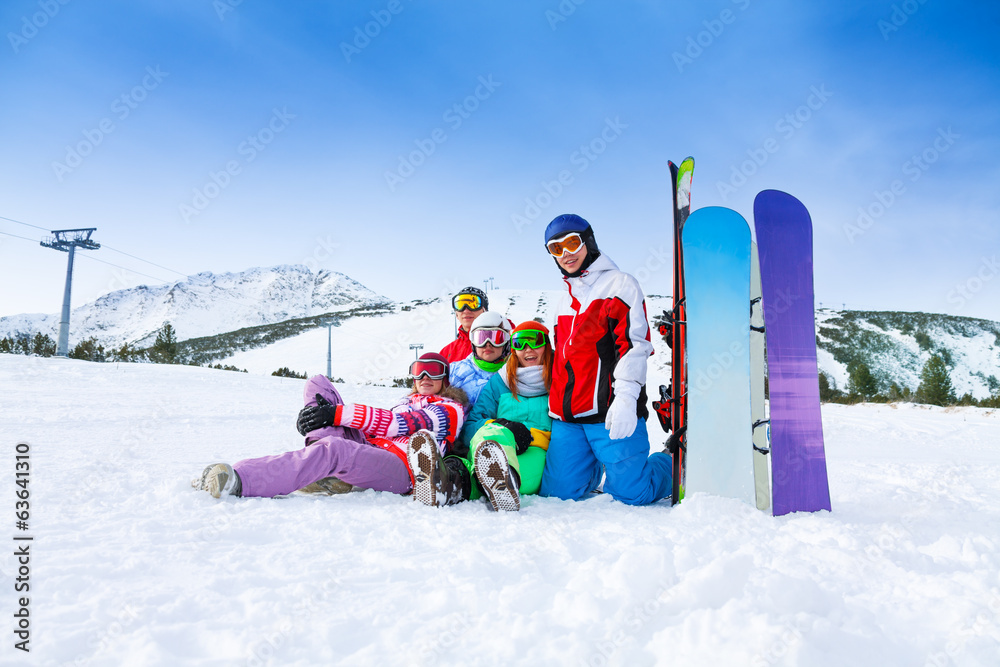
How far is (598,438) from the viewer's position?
119 inches

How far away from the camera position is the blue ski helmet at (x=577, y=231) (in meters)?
3.30

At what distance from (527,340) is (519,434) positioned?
0.63 metres

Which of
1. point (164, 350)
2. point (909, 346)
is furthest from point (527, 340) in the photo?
point (909, 346)

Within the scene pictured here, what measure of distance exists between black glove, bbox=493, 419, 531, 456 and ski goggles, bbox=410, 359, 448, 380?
0.53 meters

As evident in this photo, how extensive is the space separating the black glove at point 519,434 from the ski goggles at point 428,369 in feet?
1.73

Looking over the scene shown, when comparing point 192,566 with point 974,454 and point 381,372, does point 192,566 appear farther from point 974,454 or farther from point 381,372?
point 381,372

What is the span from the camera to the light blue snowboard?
2.86 metres

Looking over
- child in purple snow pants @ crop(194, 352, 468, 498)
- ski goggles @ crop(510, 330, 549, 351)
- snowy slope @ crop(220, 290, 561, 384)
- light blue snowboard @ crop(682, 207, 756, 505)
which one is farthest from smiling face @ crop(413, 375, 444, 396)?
snowy slope @ crop(220, 290, 561, 384)

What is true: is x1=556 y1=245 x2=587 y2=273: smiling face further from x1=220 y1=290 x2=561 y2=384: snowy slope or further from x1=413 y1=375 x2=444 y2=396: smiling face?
x1=220 y1=290 x2=561 y2=384: snowy slope

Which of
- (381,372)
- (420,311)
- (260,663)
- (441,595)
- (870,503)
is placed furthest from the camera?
(420,311)

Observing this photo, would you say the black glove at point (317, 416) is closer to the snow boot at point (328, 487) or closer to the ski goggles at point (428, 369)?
the snow boot at point (328, 487)

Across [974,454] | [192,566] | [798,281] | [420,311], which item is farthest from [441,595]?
[420,311]

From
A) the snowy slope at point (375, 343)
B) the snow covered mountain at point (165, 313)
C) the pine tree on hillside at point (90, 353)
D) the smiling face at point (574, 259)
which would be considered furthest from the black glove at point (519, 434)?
the snow covered mountain at point (165, 313)

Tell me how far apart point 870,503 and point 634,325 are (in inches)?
63.8
